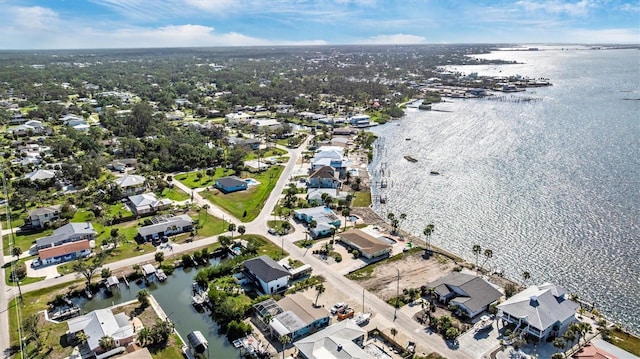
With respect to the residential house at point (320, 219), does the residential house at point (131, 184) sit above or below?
above

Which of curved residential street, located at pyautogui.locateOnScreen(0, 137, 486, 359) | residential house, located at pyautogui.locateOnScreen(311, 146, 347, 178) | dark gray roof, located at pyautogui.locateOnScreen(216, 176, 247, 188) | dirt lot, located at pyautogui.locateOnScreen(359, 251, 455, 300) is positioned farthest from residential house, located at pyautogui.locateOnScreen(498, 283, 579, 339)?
dark gray roof, located at pyautogui.locateOnScreen(216, 176, 247, 188)

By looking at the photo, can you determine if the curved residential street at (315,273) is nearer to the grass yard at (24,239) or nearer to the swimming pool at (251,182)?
the grass yard at (24,239)

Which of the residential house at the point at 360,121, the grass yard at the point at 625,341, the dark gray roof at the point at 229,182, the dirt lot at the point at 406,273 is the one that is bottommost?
the grass yard at the point at 625,341

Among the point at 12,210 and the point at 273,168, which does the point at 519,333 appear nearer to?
the point at 273,168

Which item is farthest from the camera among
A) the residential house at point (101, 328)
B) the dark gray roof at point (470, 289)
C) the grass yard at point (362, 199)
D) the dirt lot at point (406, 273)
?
the grass yard at point (362, 199)

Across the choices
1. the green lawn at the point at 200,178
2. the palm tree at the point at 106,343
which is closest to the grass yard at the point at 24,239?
the green lawn at the point at 200,178

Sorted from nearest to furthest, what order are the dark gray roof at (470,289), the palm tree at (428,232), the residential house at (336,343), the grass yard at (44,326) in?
the residential house at (336,343) → the grass yard at (44,326) → the dark gray roof at (470,289) → the palm tree at (428,232)

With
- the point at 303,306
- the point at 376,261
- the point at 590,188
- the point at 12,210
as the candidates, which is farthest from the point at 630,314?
the point at 12,210
